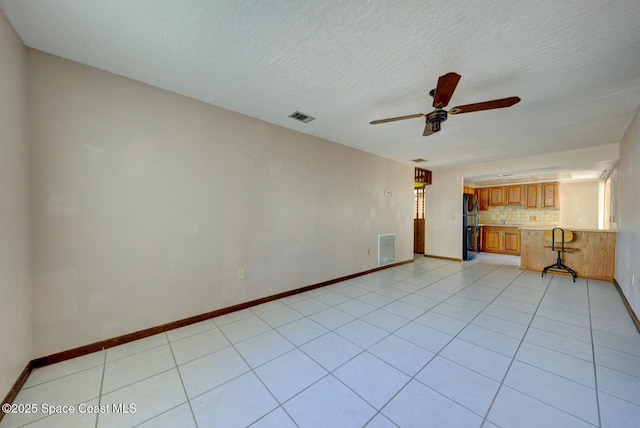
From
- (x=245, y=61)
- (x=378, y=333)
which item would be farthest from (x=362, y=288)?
(x=245, y=61)

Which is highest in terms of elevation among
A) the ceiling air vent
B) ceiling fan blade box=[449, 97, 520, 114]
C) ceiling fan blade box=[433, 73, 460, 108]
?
the ceiling air vent

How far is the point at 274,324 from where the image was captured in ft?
8.30

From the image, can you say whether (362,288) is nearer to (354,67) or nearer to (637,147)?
(354,67)

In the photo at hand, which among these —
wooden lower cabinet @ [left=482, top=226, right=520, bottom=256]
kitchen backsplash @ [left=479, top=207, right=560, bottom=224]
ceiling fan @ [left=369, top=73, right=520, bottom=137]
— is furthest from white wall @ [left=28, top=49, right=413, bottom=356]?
kitchen backsplash @ [left=479, top=207, right=560, bottom=224]

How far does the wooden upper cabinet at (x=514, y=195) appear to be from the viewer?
670 cm

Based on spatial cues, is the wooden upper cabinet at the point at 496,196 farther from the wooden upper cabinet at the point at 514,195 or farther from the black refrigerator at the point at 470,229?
the black refrigerator at the point at 470,229

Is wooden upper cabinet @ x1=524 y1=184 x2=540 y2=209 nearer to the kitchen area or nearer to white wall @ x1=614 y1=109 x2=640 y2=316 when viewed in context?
the kitchen area

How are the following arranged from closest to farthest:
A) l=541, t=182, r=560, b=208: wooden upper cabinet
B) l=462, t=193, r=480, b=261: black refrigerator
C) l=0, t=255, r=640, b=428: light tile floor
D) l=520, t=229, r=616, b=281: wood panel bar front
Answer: l=0, t=255, r=640, b=428: light tile floor < l=520, t=229, r=616, b=281: wood panel bar front < l=462, t=193, r=480, b=261: black refrigerator < l=541, t=182, r=560, b=208: wooden upper cabinet

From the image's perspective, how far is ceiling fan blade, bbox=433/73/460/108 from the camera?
1636 mm

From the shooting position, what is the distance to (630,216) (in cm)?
288

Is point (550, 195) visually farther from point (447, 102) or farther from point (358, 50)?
point (358, 50)

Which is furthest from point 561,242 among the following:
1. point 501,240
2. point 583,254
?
point 501,240

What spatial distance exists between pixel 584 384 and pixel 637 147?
110 inches

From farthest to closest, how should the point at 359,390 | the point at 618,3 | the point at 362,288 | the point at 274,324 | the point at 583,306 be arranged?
the point at 362,288
the point at 583,306
the point at 274,324
the point at 359,390
the point at 618,3
